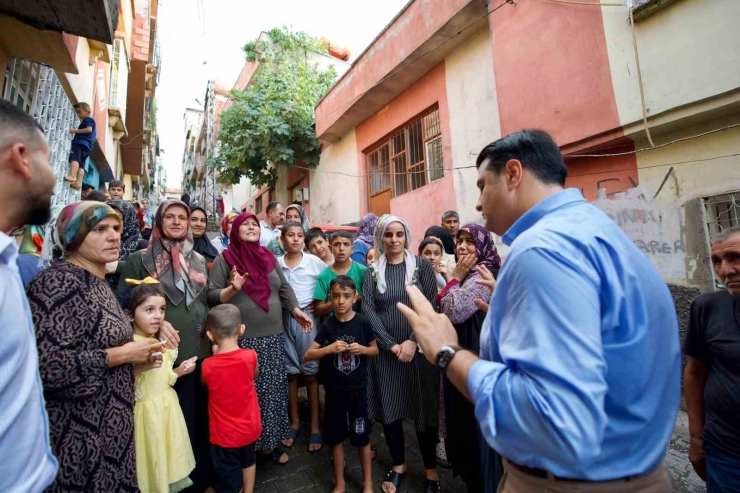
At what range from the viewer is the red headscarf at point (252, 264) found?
3.01m

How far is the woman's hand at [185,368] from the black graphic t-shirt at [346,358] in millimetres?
915

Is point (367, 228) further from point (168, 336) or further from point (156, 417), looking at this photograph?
point (156, 417)

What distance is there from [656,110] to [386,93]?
19.6 feet

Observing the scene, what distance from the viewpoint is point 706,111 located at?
3.48 meters

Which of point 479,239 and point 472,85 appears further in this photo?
point 472,85

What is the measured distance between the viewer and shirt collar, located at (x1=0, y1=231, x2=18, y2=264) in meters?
0.94

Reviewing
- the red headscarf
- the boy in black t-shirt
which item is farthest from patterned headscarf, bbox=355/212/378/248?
the boy in black t-shirt

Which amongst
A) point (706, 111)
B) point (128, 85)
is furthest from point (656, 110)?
point (128, 85)

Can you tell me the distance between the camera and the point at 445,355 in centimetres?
113

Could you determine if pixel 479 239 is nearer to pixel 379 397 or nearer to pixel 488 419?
pixel 379 397

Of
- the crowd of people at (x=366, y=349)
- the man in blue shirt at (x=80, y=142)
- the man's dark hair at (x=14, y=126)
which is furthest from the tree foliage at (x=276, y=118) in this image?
the man's dark hair at (x=14, y=126)

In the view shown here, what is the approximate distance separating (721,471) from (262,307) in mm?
3021

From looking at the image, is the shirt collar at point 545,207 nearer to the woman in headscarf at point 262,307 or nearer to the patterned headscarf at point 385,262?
the patterned headscarf at point 385,262

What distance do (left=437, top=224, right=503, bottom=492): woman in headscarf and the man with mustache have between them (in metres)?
1.17
